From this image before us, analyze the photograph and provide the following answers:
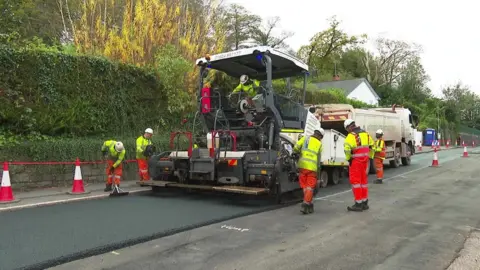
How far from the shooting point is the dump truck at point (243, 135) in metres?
7.95

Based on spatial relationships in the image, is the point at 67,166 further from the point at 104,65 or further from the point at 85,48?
the point at 85,48

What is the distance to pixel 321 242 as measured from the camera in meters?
5.54

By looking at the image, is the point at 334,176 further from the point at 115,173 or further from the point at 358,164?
the point at 115,173

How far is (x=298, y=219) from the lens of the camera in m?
6.96

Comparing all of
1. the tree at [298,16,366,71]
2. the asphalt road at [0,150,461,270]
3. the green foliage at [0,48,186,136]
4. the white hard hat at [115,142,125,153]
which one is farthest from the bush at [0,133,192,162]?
the tree at [298,16,366,71]

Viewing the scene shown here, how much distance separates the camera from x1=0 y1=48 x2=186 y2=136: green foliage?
9633 mm

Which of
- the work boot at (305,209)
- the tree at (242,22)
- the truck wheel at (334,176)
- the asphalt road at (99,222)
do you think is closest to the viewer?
the asphalt road at (99,222)

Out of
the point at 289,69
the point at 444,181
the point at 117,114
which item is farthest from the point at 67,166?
the point at 444,181

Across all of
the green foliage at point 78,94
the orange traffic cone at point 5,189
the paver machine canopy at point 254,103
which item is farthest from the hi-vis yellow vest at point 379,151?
the orange traffic cone at point 5,189

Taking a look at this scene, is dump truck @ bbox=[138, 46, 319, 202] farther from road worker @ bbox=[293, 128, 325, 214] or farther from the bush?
the bush

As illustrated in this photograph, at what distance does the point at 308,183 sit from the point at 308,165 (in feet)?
1.13

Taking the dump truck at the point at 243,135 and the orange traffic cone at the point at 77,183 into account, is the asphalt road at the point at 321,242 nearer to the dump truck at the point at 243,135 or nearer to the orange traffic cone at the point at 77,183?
the dump truck at the point at 243,135

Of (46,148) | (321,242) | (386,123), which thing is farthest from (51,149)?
(386,123)

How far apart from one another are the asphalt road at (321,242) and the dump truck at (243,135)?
87 cm
